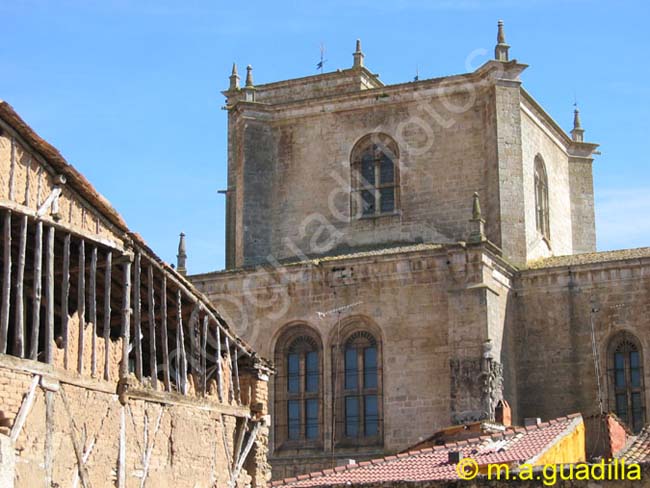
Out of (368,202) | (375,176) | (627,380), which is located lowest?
(627,380)

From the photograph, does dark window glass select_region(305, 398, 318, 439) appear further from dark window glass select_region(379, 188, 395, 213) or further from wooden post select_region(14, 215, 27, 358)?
wooden post select_region(14, 215, 27, 358)

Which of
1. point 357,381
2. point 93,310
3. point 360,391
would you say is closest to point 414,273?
point 357,381

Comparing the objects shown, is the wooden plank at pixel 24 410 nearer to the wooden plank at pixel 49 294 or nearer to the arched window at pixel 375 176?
the wooden plank at pixel 49 294

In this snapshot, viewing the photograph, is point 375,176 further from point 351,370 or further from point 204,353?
point 204,353

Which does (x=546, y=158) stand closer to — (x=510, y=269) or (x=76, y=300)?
(x=510, y=269)

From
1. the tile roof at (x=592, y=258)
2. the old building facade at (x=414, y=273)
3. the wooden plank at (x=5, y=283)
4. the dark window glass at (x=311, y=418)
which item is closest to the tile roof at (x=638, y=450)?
the old building facade at (x=414, y=273)

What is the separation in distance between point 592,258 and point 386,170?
228 inches

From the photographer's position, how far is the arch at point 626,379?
3053cm

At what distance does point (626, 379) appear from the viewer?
30828mm

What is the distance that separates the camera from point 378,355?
104 ft

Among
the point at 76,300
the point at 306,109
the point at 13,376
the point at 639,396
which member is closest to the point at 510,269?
the point at 639,396

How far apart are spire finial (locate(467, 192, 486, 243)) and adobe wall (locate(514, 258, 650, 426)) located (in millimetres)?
1781

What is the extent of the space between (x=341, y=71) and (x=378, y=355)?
31.1ft

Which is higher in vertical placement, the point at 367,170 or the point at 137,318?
the point at 367,170
